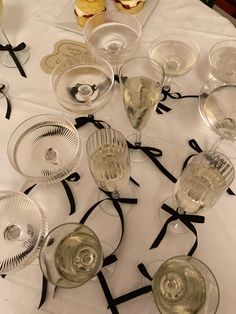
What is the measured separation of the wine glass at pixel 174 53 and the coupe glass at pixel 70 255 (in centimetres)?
42

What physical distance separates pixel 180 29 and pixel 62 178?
21.2 inches

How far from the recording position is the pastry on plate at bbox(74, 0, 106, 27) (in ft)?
2.76

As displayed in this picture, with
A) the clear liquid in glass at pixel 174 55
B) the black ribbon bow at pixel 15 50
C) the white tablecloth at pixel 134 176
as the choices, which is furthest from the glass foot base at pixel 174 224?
the black ribbon bow at pixel 15 50

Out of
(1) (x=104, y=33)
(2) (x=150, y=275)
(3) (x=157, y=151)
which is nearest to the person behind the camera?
(2) (x=150, y=275)

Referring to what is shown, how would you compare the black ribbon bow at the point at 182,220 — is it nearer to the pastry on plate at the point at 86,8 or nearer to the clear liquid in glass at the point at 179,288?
the clear liquid in glass at the point at 179,288

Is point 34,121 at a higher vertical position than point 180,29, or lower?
lower

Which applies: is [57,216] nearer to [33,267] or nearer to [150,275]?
[33,267]

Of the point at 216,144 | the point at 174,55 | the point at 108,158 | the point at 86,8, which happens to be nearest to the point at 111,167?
the point at 108,158

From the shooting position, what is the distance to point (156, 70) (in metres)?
0.67

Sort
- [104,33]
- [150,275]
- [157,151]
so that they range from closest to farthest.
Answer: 1. [150,275]
2. [157,151]
3. [104,33]

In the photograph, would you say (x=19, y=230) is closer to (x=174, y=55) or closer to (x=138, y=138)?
(x=138, y=138)

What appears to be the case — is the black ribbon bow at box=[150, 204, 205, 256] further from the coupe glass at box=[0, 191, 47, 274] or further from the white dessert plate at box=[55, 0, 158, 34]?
the white dessert plate at box=[55, 0, 158, 34]

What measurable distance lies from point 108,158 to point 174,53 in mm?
372

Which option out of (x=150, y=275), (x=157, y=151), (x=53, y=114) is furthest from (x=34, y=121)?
(x=150, y=275)
